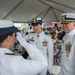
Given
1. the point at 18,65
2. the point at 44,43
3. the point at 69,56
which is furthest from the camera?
the point at 44,43

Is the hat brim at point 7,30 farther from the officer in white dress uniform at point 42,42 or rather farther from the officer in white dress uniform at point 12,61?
the officer in white dress uniform at point 42,42

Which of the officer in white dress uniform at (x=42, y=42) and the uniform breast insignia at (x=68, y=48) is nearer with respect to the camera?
the uniform breast insignia at (x=68, y=48)

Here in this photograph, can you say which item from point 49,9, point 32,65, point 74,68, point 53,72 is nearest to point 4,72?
point 32,65

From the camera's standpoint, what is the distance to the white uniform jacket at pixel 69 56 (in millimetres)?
2291

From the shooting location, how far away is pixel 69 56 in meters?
2.31

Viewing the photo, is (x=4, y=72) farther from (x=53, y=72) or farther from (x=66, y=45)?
(x=53, y=72)

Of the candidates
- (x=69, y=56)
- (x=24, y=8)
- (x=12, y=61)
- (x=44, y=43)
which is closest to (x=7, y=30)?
(x=12, y=61)

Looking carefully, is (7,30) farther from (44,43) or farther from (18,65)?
(44,43)

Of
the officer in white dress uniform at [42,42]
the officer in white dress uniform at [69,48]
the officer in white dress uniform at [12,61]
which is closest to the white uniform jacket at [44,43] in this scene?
the officer in white dress uniform at [42,42]

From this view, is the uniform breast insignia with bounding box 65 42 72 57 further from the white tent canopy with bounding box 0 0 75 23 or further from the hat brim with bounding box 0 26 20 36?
the white tent canopy with bounding box 0 0 75 23

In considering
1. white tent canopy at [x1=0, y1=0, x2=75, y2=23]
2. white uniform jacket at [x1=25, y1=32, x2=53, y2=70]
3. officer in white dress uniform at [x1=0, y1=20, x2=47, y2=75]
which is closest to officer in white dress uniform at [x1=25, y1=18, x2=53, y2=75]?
white uniform jacket at [x1=25, y1=32, x2=53, y2=70]

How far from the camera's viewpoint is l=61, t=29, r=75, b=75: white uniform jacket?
7.52ft

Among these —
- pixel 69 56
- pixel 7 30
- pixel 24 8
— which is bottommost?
pixel 69 56

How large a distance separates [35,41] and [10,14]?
684 centimetres
